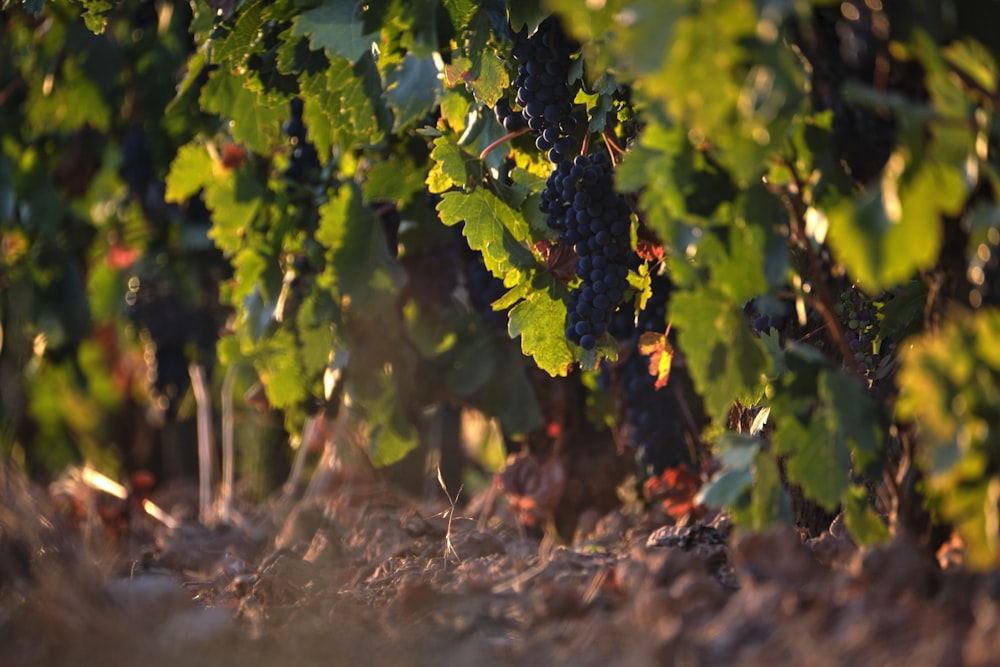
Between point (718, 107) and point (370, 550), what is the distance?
1673 mm

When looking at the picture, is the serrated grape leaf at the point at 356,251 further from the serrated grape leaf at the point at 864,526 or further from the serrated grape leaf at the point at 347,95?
the serrated grape leaf at the point at 864,526

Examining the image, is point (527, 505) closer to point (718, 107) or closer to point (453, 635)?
point (453, 635)

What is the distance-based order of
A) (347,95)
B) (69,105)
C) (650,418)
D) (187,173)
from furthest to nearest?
1. (69,105)
2. (187,173)
3. (650,418)
4. (347,95)

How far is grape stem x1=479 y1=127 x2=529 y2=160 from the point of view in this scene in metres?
2.36

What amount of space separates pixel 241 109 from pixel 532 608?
173 centimetres

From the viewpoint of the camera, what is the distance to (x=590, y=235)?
2244mm

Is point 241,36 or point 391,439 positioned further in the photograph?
point 391,439

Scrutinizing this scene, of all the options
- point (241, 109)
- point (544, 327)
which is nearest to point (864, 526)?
point (544, 327)

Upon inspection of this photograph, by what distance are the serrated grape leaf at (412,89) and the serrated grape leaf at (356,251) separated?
0.57 meters

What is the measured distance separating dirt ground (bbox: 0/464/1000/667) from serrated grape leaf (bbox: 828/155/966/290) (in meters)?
0.41

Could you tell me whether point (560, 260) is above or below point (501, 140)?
below

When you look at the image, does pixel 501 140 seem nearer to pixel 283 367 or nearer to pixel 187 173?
pixel 283 367

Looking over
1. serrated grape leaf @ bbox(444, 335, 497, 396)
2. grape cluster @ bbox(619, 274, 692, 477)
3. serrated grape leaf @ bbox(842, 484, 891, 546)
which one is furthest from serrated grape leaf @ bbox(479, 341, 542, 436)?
serrated grape leaf @ bbox(842, 484, 891, 546)

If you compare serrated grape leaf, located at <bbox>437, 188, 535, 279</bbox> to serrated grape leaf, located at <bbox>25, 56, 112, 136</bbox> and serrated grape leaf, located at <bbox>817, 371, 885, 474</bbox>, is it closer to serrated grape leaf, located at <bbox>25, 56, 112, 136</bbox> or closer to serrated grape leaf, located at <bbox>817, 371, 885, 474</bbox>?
serrated grape leaf, located at <bbox>817, 371, 885, 474</bbox>
